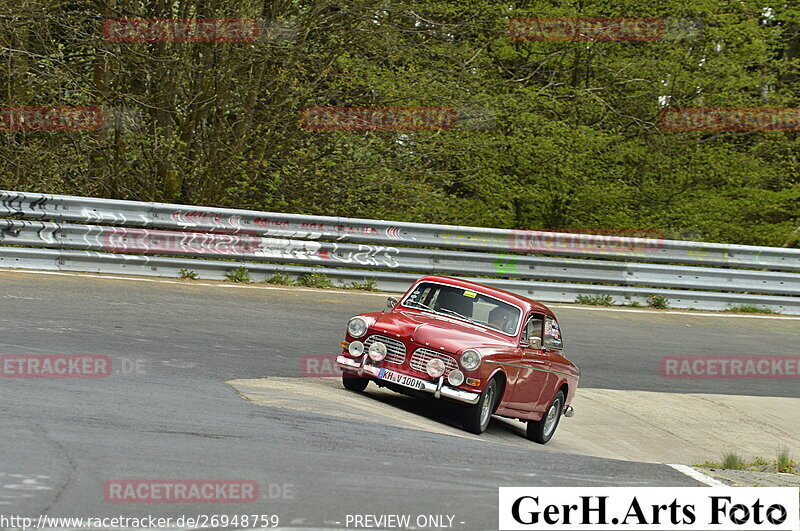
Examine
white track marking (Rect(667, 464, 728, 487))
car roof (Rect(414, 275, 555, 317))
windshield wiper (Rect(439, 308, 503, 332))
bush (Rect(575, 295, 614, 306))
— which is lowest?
white track marking (Rect(667, 464, 728, 487))

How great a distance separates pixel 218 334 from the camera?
1148cm

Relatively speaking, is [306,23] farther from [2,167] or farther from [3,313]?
[3,313]

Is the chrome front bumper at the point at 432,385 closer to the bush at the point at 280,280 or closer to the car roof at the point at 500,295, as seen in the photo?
the car roof at the point at 500,295

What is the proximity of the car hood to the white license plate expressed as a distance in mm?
322

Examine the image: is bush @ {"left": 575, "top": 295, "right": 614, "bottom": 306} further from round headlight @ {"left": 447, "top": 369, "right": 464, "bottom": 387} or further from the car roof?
round headlight @ {"left": 447, "top": 369, "right": 464, "bottom": 387}

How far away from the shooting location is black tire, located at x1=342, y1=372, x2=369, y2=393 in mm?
9992

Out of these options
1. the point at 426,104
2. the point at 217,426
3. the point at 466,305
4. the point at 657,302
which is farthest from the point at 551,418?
the point at 426,104

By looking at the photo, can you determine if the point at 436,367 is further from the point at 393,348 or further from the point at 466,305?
the point at 466,305

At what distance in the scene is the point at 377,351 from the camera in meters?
9.48

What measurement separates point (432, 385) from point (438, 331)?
576 millimetres

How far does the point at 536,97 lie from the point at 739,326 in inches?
272

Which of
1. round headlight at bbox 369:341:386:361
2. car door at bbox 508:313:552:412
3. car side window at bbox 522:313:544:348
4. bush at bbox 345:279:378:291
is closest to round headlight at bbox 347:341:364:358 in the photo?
round headlight at bbox 369:341:386:361

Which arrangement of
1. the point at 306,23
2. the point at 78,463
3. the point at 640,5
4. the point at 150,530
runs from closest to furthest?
the point at 150,530
the point at 78,463
the point at 306,23
the point at 640,5

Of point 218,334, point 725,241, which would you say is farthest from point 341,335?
point 725,241
